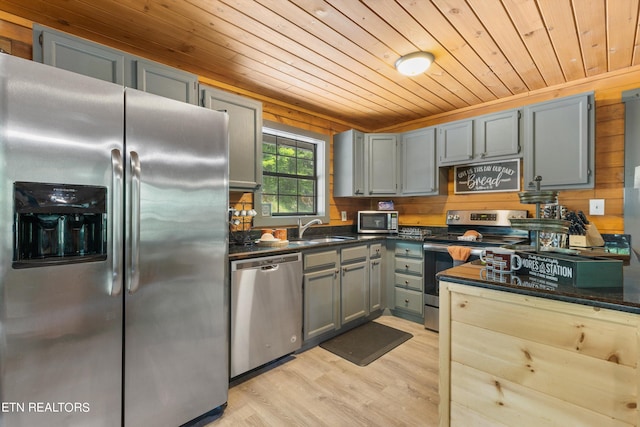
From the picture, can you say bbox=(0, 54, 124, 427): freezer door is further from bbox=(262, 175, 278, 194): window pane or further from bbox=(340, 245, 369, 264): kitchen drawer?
bbox=(340, 245, 369, 264): kitchen drawer

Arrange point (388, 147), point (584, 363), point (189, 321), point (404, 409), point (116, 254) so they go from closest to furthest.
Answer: point (584, 363)
point (116, 254)
point (189, 321)
point (404, 409)
point (388, 147)

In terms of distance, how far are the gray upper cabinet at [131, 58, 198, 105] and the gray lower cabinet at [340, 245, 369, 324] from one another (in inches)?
74.5

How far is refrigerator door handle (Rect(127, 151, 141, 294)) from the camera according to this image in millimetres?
1432

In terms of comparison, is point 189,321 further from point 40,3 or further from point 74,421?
point 40,3

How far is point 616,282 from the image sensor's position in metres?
1.12

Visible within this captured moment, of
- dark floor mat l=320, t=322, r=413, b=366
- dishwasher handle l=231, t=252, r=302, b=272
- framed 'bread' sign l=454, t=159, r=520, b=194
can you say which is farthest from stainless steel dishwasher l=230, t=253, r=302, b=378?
framed 'bread' sign l=454, t=159, r=520, b=194

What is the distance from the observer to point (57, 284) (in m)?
1.26

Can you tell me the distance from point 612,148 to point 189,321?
144 inches

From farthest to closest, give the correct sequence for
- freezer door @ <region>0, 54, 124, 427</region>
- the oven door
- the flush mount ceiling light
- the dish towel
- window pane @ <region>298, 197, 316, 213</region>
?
1. window pane @ <region>298, 197, 316, 213</region>
2. the oven door
3. the dish towel
4. the flush mount ceiling light
5. freezer door @ <region>0, 54, 124, 427</region>

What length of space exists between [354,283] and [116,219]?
7.34 ft

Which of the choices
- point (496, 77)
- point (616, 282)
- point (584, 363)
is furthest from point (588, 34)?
point (584, 363)

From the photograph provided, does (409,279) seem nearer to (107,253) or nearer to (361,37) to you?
(361,37)

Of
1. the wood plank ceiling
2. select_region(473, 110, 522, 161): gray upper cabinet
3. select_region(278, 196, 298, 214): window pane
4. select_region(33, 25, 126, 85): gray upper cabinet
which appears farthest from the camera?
select_region(278, 196, 298, 214): window pane

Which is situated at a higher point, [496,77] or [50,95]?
[496,77]
